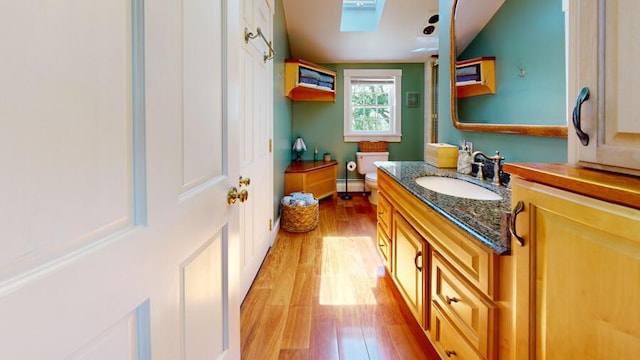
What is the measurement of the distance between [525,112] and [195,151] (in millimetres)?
1481

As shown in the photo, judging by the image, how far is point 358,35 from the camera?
445cm

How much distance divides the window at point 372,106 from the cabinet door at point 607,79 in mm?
4697

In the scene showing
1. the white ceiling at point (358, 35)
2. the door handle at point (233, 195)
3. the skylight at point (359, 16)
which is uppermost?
the skylight at point (359, 16)

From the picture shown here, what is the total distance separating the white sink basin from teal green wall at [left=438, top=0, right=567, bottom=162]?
0.77 ft

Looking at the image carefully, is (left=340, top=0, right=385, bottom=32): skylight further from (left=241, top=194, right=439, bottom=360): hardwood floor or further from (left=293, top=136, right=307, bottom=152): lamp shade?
(left=241, top=194, right=439, bottom=360): hardwood floor

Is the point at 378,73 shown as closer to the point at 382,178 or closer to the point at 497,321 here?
the point at 382,178

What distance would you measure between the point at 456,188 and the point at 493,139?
36cm

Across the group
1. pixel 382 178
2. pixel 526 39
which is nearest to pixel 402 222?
pixel 382 178

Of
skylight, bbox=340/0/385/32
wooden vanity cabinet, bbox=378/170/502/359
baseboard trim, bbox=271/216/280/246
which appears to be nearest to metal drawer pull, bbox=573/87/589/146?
wooden vanity cabinet, bbox=378/170/502/359

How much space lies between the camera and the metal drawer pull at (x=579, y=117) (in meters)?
0.69

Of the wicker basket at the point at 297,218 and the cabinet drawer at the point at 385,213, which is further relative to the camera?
the wicker basket at the point at 297,218

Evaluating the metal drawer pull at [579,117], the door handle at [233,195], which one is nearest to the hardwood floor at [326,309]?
the door handle at [233,195]

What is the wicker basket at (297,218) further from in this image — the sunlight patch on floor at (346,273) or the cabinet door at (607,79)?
the cabinet door at (607,79)

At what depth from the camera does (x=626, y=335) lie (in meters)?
0.51
